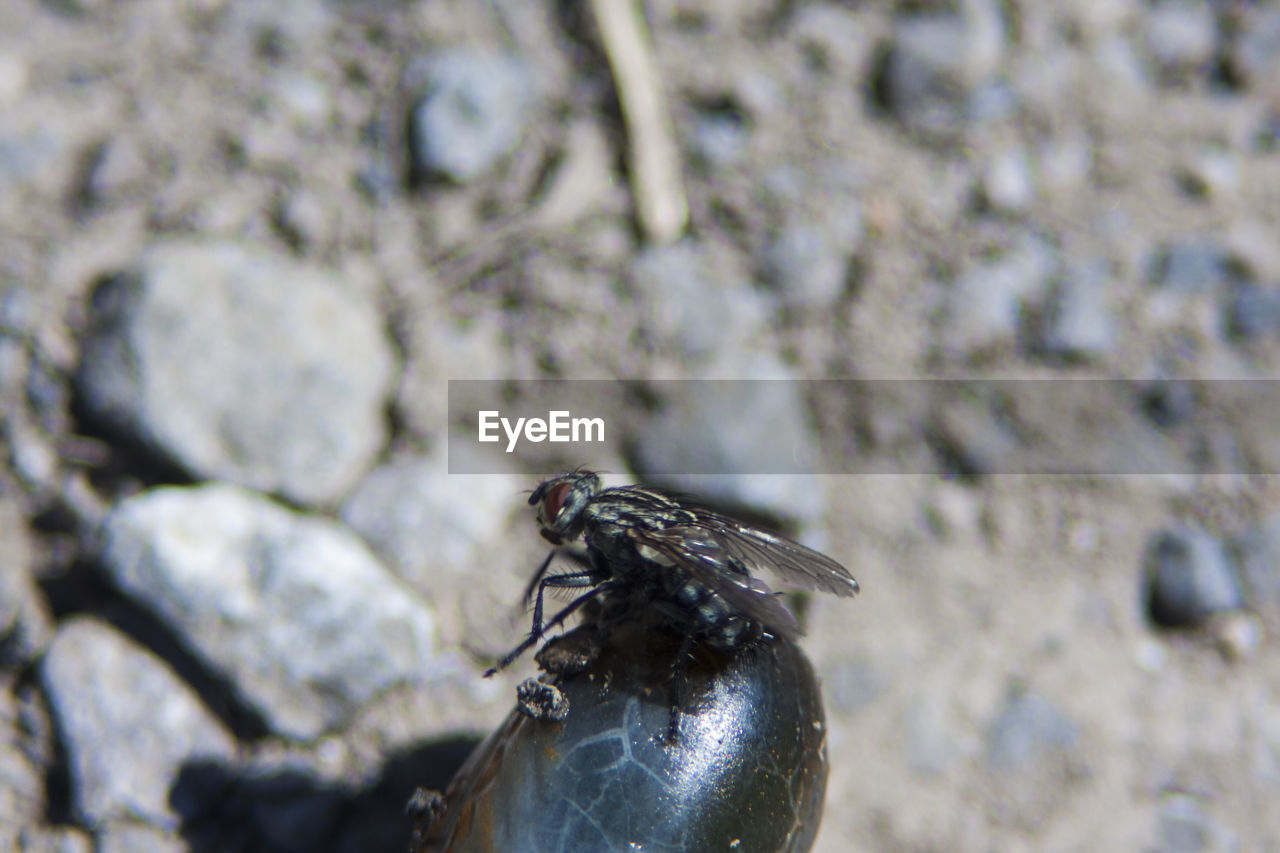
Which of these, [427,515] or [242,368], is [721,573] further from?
[242,368]

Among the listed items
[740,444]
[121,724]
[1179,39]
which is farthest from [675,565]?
[1179,39]

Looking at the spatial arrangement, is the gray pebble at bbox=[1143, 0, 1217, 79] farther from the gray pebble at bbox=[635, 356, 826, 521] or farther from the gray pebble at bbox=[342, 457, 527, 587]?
the gray pebble at bbox=[342, 457, 527, 587]

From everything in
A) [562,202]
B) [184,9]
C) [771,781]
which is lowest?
[771,781]

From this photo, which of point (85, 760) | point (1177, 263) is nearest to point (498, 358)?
point (85, 760)

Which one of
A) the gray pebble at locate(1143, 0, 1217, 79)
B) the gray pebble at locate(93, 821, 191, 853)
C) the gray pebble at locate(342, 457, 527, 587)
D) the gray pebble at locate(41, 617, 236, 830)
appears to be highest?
the gray pebble at locate(1143, 0, 1217, 79)

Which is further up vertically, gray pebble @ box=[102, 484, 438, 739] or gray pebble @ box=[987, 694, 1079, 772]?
gray pebble @ box=[102, 484, 438, 739]

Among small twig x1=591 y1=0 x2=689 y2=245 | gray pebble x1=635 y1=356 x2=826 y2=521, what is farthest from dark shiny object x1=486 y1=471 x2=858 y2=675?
small twig x1=591 y1=0 x2=689 y2=245

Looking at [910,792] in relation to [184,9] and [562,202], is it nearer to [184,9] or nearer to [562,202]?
[562,202]
